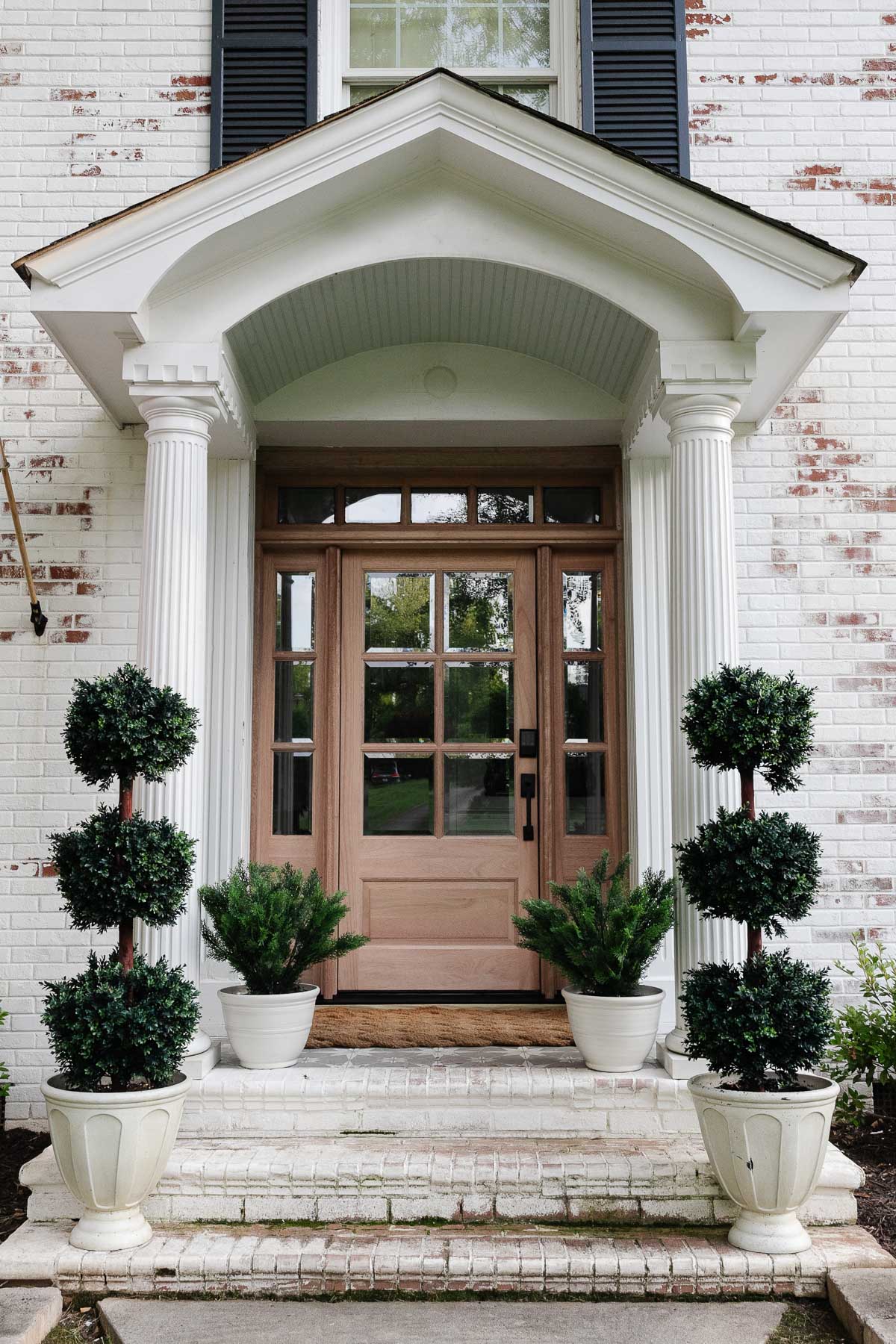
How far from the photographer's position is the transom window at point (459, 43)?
5.36 m

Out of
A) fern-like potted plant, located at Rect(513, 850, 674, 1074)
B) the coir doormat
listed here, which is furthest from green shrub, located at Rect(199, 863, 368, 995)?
fern-like potted plant, located at Rect(513, 850, 674, 1074)

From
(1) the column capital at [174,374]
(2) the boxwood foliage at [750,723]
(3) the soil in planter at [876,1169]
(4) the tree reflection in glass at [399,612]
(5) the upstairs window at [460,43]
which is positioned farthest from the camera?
(5) the upstairs window at [460,43]

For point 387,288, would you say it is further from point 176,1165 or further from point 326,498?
point 176,1165

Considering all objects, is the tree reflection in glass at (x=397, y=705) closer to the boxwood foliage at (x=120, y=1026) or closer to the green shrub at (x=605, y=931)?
the green shrub at (x=605, y=931)

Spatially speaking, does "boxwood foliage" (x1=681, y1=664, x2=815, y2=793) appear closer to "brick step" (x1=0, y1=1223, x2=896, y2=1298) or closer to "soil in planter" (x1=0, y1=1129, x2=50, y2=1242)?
"brick step" (x1=0, y1=1223, x2=896, y2=1298)

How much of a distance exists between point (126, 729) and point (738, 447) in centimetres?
306

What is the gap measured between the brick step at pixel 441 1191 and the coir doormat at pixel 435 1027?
771mm

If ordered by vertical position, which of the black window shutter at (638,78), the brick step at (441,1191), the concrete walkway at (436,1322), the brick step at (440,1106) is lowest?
the concrete walkway at (436,1322)

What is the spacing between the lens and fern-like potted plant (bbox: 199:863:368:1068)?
12.6 feet

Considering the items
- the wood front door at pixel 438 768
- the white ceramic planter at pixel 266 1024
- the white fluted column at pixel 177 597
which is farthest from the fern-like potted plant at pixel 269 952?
the wood front door at pixel 438 768

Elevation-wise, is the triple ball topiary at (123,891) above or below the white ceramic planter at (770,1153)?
above

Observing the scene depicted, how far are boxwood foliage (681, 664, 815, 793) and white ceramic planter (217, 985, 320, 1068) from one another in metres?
1.65

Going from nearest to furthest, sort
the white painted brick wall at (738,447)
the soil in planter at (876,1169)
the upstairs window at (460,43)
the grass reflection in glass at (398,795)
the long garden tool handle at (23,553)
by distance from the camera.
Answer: the soil in planter at (876,1169), the long garden tool handle at (23,553), the white painted brick wall at (738,447), the grass reflection in glass at (398,795), the upstairs window at (460,43)

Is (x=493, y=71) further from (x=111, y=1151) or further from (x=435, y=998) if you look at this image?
(x=111, y=1151)
